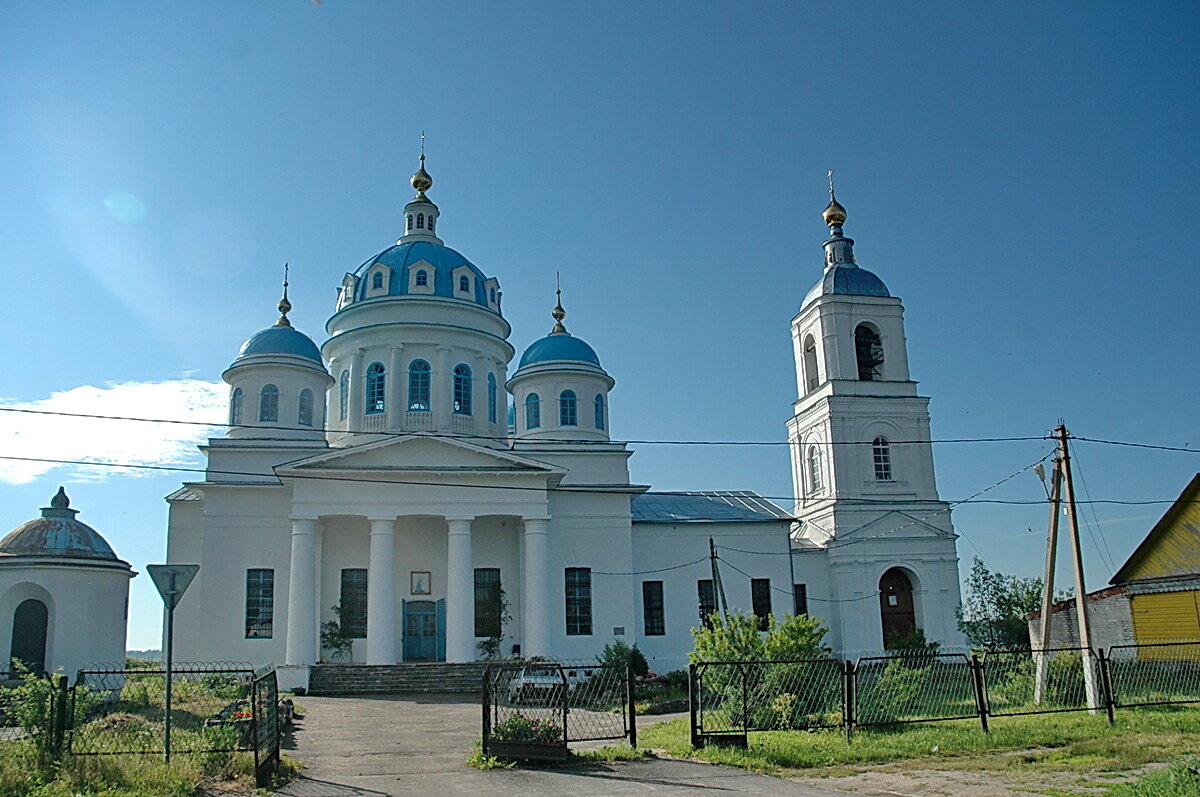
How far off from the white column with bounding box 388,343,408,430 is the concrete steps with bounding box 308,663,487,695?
825 cm

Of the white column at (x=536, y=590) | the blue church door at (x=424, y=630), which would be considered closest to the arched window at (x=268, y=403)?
the blue church door at (x=424, y=630)

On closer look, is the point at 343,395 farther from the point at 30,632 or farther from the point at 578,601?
the point at 30,632

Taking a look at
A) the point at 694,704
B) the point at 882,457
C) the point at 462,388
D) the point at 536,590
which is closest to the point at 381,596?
the point at 536,590

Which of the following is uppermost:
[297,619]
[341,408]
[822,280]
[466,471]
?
[822,280]

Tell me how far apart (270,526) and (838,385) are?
19.4 m

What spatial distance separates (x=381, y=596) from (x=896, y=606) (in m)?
17.7

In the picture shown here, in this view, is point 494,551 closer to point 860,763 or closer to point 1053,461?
point 1053,461

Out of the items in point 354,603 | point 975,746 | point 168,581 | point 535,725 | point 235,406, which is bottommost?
point 975,746

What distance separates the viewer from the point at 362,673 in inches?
1081

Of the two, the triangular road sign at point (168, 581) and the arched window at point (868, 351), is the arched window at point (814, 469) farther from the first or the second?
the triangular road sign at point (168, 581)

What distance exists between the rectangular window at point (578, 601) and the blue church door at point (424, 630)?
3960 millimetres

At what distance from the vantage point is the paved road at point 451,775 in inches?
441

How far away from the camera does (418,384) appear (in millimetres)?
33469

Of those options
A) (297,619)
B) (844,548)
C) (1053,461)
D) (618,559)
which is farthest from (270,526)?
(1053,461)
